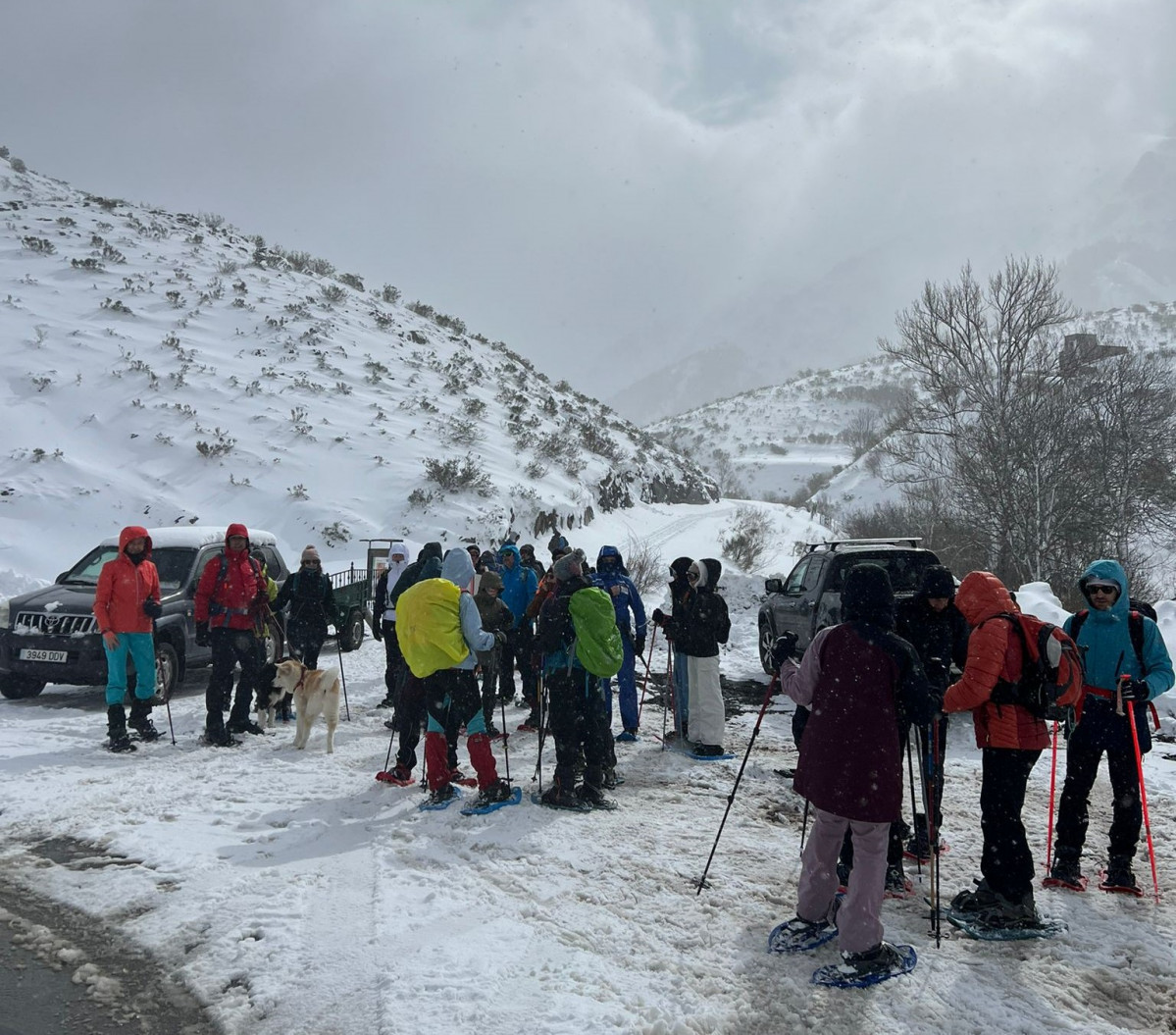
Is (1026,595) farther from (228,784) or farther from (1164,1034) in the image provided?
(228,784)

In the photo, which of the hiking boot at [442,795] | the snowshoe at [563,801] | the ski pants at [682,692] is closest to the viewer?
the hiking boot at [442,795]

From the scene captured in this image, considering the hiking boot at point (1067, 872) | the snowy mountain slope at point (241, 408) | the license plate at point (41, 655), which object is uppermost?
the snowy mountain slope at point (241, 408)

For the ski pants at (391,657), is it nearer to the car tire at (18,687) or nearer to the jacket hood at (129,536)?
the jacket hood at (129,536)

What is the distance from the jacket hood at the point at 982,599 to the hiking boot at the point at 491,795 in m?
3.41

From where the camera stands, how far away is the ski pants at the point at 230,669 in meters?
7.34

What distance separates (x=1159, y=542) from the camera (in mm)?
22984

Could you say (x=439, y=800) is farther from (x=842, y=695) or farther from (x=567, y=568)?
(x=842, y=695)

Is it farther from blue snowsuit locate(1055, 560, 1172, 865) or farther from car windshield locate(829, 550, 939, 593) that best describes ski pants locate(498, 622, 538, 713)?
blue snowsuit locate(1055, 560, 1172, 865)

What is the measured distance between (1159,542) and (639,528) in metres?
16.5

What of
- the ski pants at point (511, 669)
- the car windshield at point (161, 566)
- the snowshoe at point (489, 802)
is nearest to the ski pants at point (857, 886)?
the snowshoe at point (489, 802)

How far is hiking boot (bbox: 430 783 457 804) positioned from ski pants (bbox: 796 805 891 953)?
280cm

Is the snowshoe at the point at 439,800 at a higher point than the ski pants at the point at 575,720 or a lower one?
lower

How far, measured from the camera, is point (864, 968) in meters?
3.53

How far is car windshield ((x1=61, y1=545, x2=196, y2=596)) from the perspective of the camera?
31.2ft
